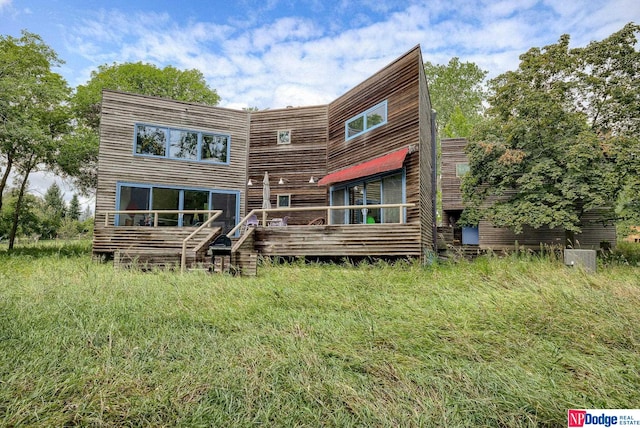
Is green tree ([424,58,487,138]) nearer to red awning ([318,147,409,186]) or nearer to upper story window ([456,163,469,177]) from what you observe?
upper story window ([456,163,469,177])

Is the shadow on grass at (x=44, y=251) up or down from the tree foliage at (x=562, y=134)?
down

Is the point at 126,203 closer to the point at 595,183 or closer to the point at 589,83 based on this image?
the point at 595,183

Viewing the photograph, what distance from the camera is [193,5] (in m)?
8.77

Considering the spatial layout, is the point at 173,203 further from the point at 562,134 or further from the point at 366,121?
the point at 562,134

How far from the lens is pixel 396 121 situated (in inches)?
430

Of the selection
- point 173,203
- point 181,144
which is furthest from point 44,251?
point 181,144

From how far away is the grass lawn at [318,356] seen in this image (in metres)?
2.11

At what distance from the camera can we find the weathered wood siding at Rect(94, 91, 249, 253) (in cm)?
1305

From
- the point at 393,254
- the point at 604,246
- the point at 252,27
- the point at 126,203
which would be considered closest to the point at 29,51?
the point at 126,203

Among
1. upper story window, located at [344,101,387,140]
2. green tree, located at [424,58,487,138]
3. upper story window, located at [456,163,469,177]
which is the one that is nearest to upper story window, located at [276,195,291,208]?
upper story window, located at [344,101,387,140]

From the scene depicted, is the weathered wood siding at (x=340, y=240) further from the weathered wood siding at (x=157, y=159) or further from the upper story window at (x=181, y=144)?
the upper story window at (x=181, y=144)

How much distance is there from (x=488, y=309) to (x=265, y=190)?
9.61 m

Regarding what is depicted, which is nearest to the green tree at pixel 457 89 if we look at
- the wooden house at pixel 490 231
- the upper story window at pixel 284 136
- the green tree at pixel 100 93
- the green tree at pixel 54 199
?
the wooden house at pixel 490 231

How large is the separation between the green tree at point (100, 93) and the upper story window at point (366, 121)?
13284 millimetres
